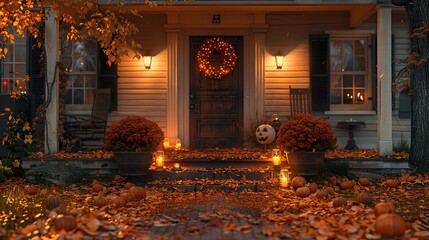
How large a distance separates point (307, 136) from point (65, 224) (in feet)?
15.8

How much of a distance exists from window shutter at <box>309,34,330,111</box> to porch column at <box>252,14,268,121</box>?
1.07 m

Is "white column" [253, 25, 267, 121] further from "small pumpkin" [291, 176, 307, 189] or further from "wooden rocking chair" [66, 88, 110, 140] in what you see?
"small pumpkin" [291, 176, 307, 189]

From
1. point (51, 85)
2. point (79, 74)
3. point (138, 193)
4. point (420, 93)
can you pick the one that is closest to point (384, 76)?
point (420, 93)

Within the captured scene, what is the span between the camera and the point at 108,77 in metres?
12.3

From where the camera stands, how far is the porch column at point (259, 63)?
1232 centimetres

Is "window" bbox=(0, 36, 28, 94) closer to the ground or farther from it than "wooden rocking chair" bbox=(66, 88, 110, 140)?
farther from it

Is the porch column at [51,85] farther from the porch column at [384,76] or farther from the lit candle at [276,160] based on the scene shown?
the porch column at [384,76]

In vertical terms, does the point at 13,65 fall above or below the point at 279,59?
below

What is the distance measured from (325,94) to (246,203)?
5636 mm

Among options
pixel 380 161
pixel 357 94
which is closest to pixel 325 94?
pixel 357 94

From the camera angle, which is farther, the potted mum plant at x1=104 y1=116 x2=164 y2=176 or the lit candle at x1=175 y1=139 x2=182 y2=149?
the lit candle at x1=175 y1=139 x2=182 y2=149

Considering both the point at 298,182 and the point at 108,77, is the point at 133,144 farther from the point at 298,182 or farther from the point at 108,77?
the point at 108,77

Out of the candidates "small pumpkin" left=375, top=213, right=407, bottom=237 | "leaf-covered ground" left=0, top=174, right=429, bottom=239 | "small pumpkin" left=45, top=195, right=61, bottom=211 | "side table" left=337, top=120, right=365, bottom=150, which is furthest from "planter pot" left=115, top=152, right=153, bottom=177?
"side table" left=337, top=120, right=365, bottom=150

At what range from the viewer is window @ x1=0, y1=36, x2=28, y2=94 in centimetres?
1244
